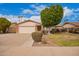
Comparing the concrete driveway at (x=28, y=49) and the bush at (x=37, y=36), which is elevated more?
the bush at (x=37, y=36)

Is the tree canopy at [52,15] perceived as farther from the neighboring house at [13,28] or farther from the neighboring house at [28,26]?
the neighboring house at [13,28]

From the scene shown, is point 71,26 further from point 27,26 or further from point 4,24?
point 4,24

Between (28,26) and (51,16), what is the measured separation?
16.3 inches

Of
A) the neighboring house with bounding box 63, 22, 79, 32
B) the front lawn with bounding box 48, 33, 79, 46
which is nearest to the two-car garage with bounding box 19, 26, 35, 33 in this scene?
the front lawn with bounding box 48, 33, 79, 46

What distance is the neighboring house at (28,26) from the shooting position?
5.00m

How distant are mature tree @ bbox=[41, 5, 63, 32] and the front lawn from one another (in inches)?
7.4

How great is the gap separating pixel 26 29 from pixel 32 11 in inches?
12.4

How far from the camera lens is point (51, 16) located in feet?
16.4

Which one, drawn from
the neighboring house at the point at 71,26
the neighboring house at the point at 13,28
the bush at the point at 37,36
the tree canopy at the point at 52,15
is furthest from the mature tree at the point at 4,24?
the neighboring house at the point at 71,26

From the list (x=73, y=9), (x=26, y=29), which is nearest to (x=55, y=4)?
(x=73, y=9)

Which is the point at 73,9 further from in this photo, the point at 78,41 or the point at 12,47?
the point at 12,47

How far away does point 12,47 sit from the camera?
501 cm

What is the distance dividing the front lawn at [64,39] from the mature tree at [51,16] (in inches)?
7.4

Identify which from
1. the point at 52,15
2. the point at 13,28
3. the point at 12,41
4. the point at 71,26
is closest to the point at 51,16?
the point at 52,15
